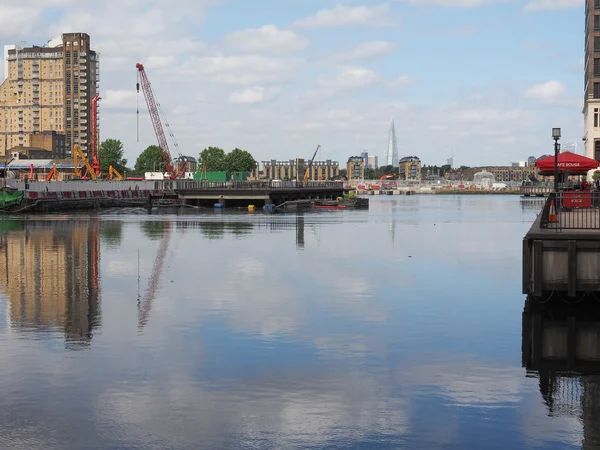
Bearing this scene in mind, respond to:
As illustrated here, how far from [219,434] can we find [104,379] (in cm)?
505

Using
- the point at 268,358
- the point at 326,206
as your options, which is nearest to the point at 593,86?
the point at 326,206

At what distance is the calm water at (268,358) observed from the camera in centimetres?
1648

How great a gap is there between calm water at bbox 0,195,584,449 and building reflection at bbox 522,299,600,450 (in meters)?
0.23

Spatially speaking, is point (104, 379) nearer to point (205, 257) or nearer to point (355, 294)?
point (355, 294)

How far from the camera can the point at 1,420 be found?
16.9 metres

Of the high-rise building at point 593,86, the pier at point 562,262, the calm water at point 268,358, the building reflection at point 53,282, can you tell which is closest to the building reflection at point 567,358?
the calm water at point 268,358

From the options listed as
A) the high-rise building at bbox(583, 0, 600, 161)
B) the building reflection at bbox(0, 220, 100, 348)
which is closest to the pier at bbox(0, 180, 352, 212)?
the high-rise building at bbox(583, 0, 600, 161)

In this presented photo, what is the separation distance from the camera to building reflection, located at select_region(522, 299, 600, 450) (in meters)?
18.0

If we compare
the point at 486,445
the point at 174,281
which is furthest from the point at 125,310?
the point at 486,445

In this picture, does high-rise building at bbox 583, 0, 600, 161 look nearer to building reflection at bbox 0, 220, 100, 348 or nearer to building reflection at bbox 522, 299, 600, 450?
building reflection at bbox 0, 220, 100, 348

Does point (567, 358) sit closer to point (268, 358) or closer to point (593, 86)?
point (268, 358)

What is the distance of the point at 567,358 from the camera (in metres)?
23.2

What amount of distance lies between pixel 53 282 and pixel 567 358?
78.4ft

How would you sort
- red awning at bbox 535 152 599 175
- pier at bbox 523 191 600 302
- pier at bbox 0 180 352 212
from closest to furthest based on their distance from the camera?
pier at bbox 523 191 600 302, red awning at bbox 535 152 599 175, pier at bbox 0 180 352 212
